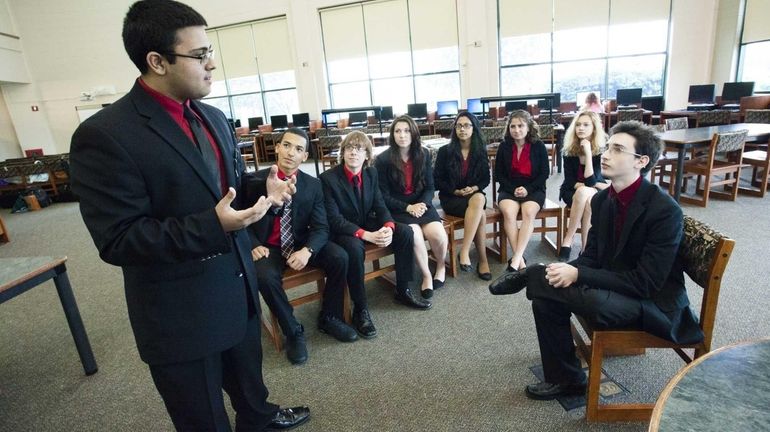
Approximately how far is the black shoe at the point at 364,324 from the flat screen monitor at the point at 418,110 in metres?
7.03

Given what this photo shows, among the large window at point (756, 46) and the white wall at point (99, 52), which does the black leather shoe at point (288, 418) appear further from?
the large window at point (756, 46)

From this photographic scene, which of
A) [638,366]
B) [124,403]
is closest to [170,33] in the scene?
[124,403]

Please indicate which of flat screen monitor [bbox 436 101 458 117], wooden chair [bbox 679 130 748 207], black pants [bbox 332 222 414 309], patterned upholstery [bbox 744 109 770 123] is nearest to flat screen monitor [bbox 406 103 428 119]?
flat screen monitor [bbox 436 101 458 117]

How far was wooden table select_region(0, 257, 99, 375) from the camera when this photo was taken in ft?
5.83

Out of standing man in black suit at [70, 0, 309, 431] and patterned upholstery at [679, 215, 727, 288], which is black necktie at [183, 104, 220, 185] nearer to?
standing man in black suit at [70, 0, 309, 431]

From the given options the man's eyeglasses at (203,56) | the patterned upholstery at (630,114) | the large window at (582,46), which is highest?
the large window at (582,46)

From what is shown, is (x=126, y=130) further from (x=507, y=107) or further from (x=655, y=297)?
(x=507, y=107)

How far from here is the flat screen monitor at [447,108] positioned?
8688mm

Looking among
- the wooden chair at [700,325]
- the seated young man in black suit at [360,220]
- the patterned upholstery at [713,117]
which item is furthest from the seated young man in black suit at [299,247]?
the patterned upholstery at [713,117]

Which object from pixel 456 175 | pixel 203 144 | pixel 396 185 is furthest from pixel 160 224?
pixel 456 175

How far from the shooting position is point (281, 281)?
2096 mm

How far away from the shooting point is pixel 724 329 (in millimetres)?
2090

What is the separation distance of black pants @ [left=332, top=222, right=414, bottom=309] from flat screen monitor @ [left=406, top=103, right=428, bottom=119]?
6.64m

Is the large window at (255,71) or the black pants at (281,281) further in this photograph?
the large window at (255,71)
